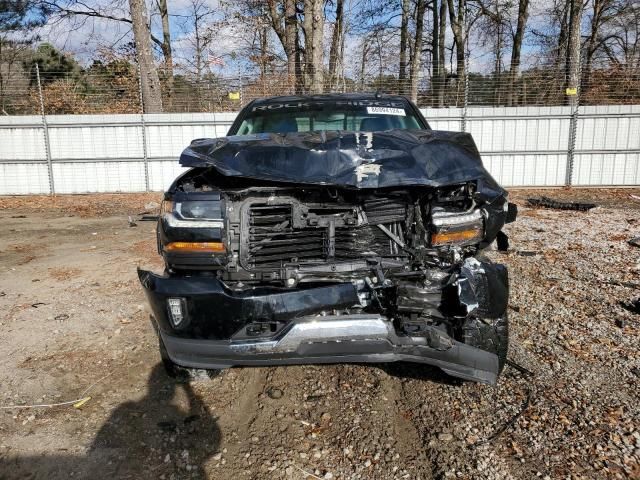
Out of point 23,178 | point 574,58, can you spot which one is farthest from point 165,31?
point 574,58

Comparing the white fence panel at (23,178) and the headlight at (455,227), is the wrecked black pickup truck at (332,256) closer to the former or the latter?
the headlight at (455,227)

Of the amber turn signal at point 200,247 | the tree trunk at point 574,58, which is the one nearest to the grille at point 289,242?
the amber turn signal at point 200,247

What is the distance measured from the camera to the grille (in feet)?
8.32

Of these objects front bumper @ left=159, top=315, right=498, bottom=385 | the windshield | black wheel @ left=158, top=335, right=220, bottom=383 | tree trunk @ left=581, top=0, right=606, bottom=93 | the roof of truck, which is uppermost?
tree trunk @ left=581, top=0, right=606, bottom=93

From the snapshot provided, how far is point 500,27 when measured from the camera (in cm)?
2575

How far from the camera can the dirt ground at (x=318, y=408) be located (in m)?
2.27

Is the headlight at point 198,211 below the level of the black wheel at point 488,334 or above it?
above

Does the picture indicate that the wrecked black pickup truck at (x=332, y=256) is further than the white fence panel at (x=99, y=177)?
No

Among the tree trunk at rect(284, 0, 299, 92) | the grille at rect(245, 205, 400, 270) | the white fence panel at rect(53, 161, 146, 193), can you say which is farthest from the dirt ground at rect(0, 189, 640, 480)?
the tree trunk at rect(284, 0, 299, 92)

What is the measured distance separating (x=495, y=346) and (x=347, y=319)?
0.81 metres

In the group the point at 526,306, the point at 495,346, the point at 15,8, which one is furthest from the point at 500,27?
the point at 495,346

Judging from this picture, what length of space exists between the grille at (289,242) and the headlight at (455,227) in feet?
0.85

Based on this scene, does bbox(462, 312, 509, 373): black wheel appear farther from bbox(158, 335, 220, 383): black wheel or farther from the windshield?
the windshield

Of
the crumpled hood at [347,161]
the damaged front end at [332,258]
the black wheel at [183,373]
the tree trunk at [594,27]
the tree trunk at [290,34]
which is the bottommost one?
the black wheel at [183,373]
